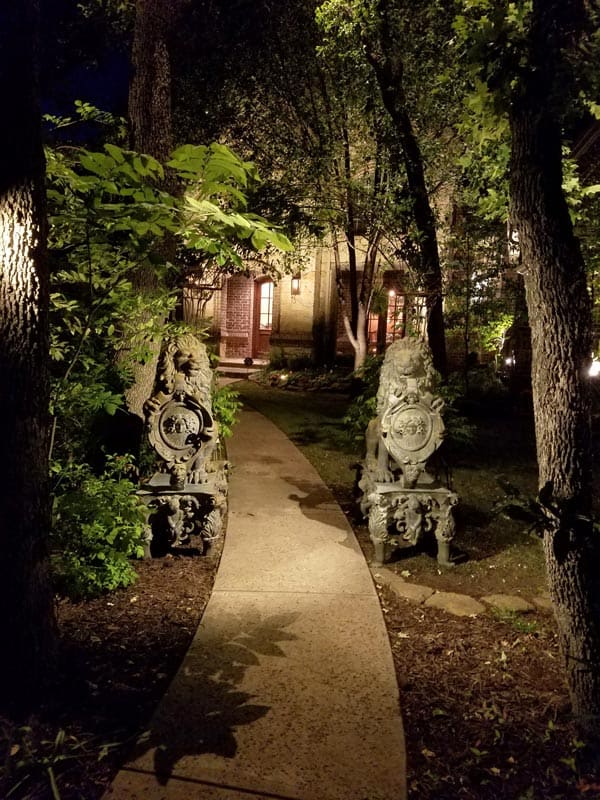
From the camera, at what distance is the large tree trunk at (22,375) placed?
10.3 feet

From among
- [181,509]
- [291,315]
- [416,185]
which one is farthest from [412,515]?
[291,315]

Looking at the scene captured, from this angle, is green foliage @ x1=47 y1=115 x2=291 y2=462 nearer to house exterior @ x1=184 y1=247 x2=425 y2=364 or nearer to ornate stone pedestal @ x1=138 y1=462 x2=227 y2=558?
ornate stone pedestal @ x1=138 y1=462 x2=227 y2=558

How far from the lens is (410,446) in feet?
18.0

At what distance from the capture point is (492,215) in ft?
18.3

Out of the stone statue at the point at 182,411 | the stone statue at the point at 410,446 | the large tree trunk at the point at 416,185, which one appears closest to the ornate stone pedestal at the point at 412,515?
the stone statue at the point at 410,446

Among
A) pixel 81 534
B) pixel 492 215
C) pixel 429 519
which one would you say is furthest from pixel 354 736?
pixel 492 215

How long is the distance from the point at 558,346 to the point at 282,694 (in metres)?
2.32

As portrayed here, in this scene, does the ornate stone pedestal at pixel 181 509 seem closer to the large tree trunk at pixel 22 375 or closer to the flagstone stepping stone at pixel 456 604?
the flagstone stepping stone at pixel 456 604

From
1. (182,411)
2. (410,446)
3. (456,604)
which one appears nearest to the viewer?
(456,604)

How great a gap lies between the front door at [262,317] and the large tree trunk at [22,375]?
836 inches

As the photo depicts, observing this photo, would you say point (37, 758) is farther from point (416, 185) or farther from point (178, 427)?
point (416, 185)

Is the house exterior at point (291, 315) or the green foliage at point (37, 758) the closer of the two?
the green foliage at point (37, 758)

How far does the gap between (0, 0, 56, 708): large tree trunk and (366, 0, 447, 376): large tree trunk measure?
7804mm

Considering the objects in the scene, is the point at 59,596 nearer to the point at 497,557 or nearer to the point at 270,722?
the point at 270,722
